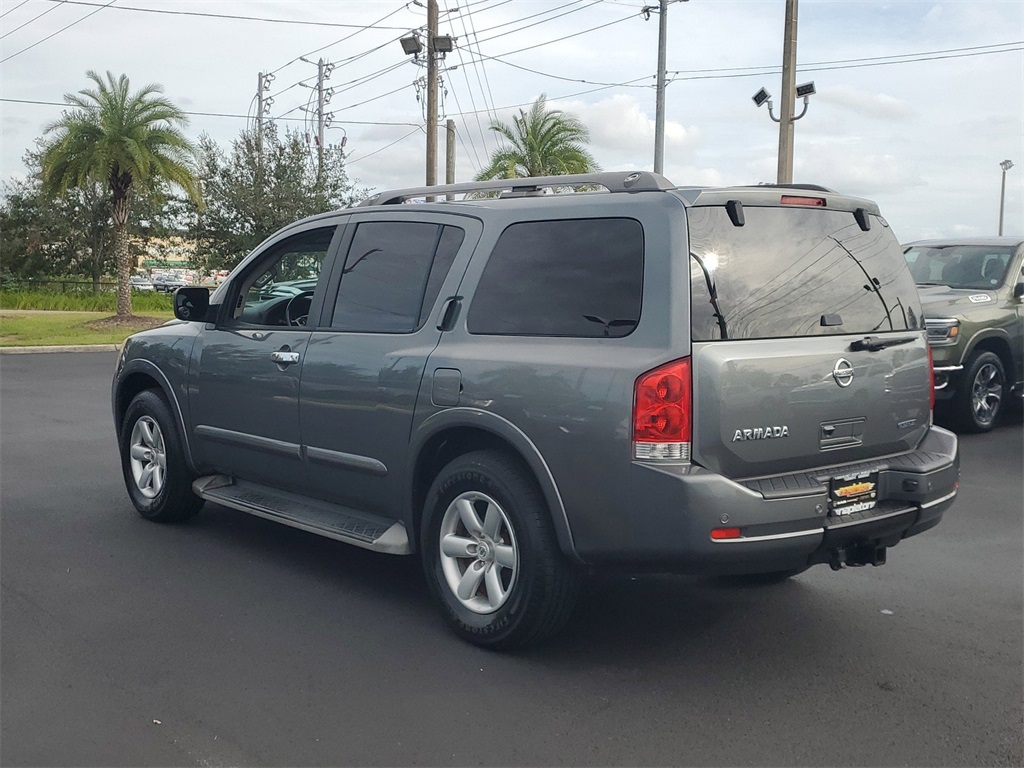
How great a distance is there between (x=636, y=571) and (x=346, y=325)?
2091 millimetres

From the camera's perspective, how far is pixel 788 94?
1720 cm

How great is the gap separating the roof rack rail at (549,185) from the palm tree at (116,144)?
20815 millimetres

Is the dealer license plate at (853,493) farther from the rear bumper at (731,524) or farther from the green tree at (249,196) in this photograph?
the green tree at (249,196)

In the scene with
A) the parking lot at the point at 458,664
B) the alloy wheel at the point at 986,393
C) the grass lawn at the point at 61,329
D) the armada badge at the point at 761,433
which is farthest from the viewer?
the grass lawn at the point at 61,329

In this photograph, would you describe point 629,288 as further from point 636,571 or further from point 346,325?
point 346,325

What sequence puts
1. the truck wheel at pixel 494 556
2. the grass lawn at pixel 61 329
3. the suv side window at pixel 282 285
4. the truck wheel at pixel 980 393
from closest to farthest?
the truck wheel at pixel 494 556, the suv side window at pixel 282 285, the truck wheel at pixel 980 393, the grass lawn at pixel 61 329

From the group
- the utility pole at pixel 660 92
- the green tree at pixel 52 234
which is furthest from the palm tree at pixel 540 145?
the green tree at pixel 52 234

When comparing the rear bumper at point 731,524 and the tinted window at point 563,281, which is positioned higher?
the tinted window at point 563,281

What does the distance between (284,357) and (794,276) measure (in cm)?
265

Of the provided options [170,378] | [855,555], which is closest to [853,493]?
[855,555]

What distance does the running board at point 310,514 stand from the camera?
194 inches

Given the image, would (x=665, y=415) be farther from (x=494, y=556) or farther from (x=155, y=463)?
(x=155, y=463)

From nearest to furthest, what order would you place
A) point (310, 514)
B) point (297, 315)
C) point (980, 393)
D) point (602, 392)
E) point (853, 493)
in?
point (602, 392)
point (853, 493)
point (310, 514)
point (297, 315)
point (980, 393)

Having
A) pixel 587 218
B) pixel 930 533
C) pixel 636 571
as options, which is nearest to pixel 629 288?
pixel 587 218
